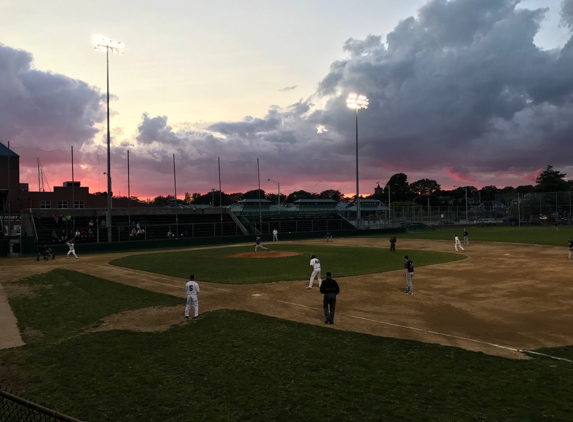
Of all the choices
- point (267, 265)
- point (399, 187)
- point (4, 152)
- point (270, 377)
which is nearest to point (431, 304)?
point (270, 377)

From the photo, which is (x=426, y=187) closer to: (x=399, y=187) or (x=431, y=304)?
(x=399, y=187)

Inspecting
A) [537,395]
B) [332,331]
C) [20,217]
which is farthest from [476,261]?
[20,217]

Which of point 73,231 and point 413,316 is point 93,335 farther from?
point 73,231

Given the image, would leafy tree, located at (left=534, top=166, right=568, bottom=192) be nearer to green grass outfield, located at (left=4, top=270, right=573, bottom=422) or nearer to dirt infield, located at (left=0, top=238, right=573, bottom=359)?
dirt infield, located at (left=0, top=238, right=573, bottom=359)

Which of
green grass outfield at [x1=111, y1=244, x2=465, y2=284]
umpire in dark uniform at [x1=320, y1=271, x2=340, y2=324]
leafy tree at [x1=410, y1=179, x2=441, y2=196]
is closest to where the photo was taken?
umpire in dark uniform at [x1=320, y1=271, x2=340, y2=324]

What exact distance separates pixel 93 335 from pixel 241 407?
699 cm

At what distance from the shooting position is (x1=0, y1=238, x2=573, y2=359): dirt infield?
12.3m

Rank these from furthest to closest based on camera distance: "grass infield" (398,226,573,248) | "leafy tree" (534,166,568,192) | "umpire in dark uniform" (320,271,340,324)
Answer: "leafy tree" (534,166,568,192) < "grass infield" (398,226,573,248) < "umpire in dark uniform" (320,271,340,324)

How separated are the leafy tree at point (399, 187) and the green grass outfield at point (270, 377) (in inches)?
6801

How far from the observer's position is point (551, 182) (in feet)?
404

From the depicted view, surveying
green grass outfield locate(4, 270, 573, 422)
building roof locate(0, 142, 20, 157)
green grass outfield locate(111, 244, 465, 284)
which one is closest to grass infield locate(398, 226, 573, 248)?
green grass outfield locate(111, 244, 465, 284)

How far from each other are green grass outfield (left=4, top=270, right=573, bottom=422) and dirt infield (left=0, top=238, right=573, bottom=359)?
3.79 ft

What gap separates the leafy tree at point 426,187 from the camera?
630 ft

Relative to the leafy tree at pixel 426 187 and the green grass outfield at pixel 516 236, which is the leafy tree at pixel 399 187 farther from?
the green grass outfield at pixel 516 236
